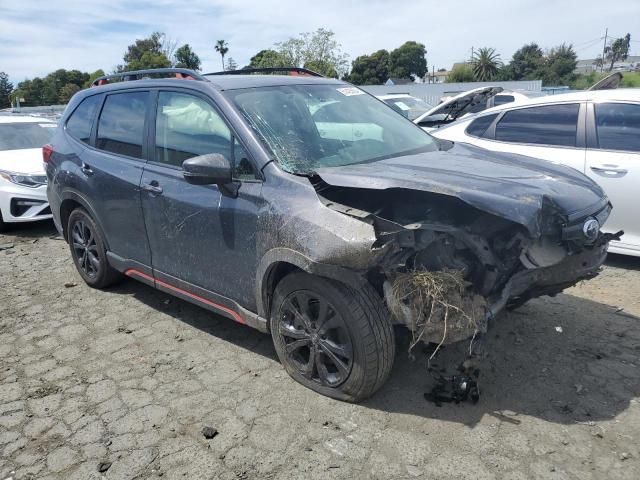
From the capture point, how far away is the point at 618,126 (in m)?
5.09

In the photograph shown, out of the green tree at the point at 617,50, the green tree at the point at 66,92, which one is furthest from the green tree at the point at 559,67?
the green tree at the point at 66,92

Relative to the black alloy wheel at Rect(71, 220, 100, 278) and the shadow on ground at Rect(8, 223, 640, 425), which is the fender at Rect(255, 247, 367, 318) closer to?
the shadow on ground at Rect(8, 223, 640, 425)

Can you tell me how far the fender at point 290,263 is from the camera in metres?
2.82

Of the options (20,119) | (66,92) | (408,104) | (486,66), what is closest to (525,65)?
(486,66)

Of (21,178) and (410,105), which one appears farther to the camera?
(410,105)

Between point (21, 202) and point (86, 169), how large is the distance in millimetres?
3290

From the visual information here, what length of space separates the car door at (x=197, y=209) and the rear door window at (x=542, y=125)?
11.8 feet

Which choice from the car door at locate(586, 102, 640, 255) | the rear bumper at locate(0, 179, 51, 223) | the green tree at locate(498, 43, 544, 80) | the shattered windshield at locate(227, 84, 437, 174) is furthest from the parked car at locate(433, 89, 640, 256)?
the green tree at locate(498, 43, 544, 80)

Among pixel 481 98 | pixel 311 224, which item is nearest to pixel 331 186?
pixel 311 224

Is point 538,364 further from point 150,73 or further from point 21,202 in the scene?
point 21,202

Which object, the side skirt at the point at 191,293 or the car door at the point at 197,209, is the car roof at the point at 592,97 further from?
the side skirt at the point at 191,293

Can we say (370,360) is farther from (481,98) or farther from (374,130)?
(481,98)

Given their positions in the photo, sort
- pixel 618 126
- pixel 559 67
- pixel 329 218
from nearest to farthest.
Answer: pixel 329 218 → pixel 618 126 → pixel 559 67

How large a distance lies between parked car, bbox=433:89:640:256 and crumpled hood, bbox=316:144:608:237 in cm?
160
